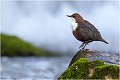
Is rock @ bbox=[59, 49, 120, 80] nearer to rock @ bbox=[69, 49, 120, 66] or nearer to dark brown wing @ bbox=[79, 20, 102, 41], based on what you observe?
rock @ bbox=[69, 49, 120, 66]

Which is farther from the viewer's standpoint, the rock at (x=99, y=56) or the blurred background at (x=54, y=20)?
the blurred background at (x=54, y=20)

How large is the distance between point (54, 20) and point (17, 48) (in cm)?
434

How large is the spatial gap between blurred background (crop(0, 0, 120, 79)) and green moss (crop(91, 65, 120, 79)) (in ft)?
46.2

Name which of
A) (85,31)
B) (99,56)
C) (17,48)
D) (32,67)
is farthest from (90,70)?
(17,48)

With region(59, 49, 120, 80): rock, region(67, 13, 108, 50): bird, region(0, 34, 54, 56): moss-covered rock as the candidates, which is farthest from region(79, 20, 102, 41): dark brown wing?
region(0, 34, 54, 56): moss-covered rock

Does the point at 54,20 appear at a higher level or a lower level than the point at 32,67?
higher

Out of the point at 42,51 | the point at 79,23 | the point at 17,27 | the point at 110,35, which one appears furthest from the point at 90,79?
the point at 17,27

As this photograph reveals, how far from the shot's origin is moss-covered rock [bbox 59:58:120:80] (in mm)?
6738

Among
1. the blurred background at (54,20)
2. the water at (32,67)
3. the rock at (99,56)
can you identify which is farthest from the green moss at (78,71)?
the blurred background at (54,20)

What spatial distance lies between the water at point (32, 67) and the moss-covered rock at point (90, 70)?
699 centimetres

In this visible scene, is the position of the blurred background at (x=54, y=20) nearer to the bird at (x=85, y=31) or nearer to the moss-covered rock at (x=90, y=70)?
the bird at (x=85, y=31)

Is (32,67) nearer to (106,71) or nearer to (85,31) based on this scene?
(85,31)

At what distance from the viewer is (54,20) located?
23.7m

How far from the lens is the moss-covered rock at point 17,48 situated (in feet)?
63.9
